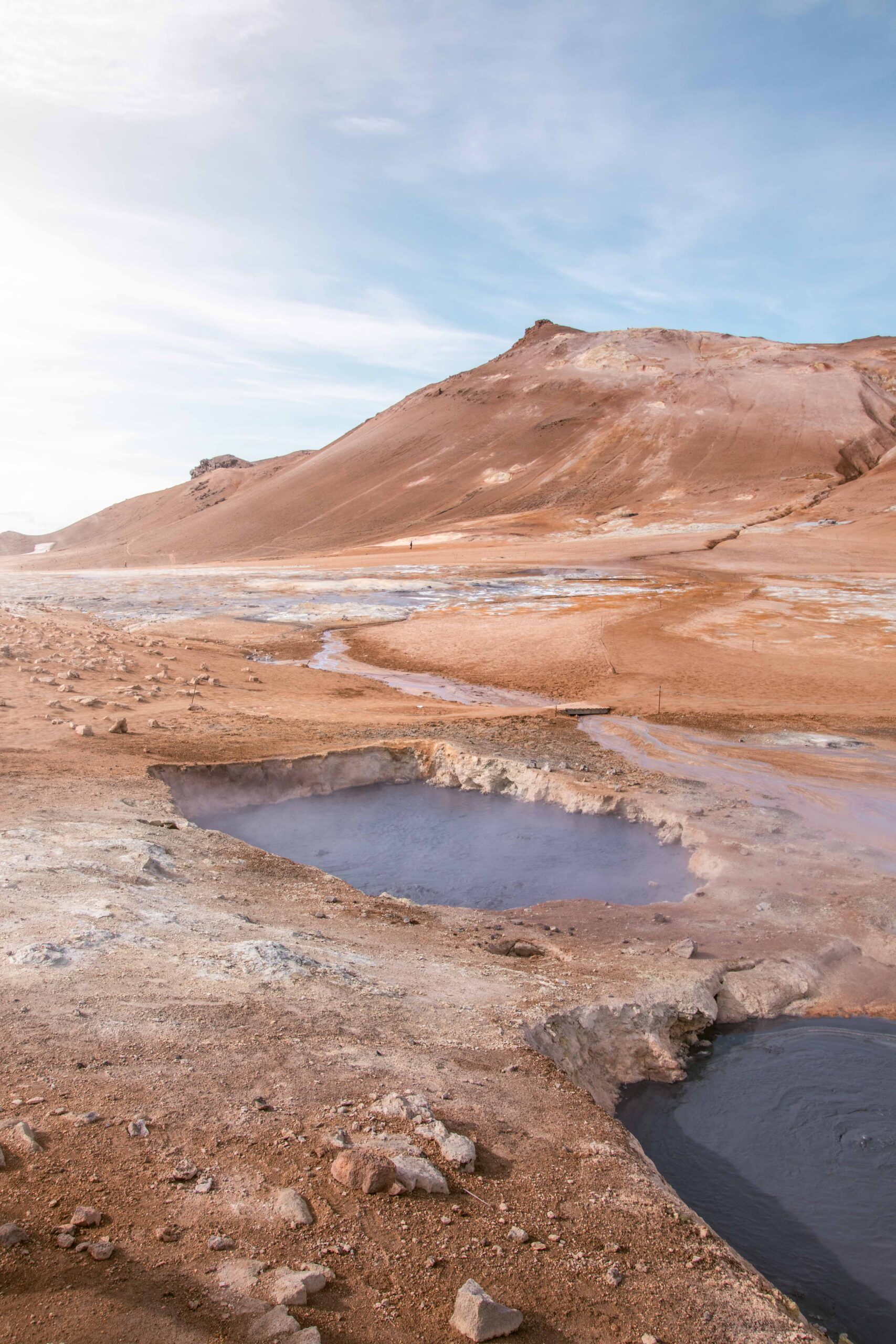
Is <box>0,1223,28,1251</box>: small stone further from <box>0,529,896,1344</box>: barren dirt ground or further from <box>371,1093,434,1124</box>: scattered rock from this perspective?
<box>371,1093,434,1124</box>: scattered rock

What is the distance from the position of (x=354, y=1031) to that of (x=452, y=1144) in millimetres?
1153

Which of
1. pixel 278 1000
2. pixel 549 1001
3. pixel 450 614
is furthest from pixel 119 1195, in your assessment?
pixel 450 614

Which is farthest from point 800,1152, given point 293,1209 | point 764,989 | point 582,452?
point 582,452

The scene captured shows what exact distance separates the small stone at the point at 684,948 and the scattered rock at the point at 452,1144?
11.8 feet

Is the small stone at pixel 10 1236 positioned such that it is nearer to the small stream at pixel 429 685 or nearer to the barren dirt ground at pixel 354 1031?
the barren dirt ground at pixel 354 1031

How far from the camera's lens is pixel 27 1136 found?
342 centimetres

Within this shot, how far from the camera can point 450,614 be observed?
28219 millimetres

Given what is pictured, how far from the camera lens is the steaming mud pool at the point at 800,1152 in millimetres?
4316

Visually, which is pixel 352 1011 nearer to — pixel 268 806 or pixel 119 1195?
pixel 119 1195

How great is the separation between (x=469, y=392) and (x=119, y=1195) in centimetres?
10537

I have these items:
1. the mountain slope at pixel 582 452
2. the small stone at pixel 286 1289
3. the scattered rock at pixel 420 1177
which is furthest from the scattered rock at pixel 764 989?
the mountain slope at pixel 582 452

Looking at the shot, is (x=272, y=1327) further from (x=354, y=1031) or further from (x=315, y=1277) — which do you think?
(x=354, y=1031)

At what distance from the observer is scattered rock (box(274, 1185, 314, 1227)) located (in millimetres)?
3303

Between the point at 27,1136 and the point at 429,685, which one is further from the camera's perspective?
the point at 429,685
